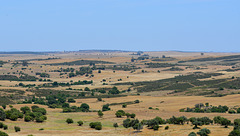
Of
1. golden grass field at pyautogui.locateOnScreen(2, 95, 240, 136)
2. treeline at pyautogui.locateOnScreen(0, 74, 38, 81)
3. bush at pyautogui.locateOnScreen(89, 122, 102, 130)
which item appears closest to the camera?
golden grass field at pyautogui.locateOnScreen(2, 95, 240, 136)

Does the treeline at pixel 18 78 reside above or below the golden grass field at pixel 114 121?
below

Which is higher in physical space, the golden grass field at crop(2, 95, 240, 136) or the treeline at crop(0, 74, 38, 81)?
the golden grass field at crop(2, 95, 240, 136)

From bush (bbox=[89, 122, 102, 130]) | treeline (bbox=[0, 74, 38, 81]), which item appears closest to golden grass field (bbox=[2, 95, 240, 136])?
bush (bbox=[89, 122, 102, 130])

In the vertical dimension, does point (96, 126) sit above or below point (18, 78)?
above

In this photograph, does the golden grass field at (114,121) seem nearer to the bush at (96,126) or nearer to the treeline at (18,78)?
the bush at (96,126)

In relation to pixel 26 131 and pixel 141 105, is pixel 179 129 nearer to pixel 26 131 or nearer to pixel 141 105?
pixel 26 131

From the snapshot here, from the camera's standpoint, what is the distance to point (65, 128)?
61.3 metres

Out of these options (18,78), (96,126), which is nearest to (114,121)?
(96,126)

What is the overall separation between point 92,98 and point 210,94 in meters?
37.3

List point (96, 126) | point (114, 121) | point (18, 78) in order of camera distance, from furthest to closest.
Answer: point (18, 78), point (114, 121), point (96, 126)

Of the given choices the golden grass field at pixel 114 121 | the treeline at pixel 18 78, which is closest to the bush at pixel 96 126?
the golden grass field at pixel 114 121

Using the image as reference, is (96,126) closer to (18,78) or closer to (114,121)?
(114,121)

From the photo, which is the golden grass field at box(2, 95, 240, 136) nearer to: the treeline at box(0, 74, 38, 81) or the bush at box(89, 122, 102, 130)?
the bush at box(89, 122, 102, 130)

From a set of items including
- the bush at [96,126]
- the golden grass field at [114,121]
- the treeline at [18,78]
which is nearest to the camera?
the golden grass field at [114,121]
